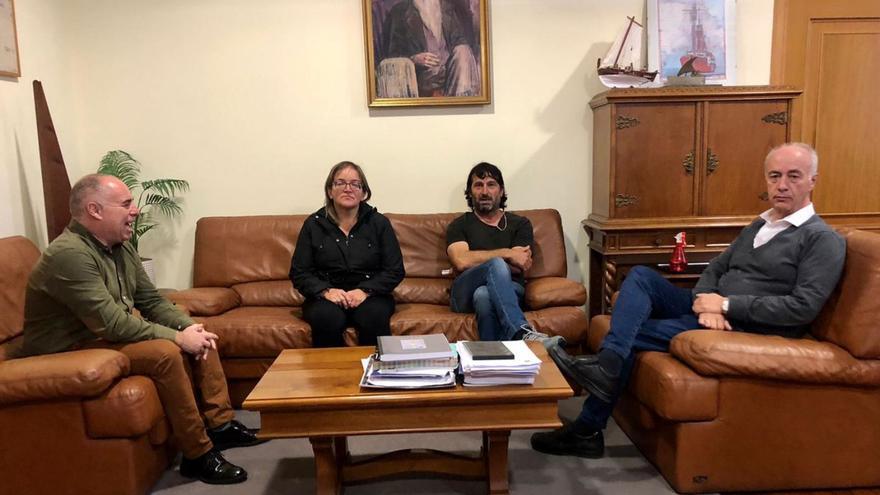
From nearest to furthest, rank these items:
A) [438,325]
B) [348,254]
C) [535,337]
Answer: [535,337] < [438,325] < [348,254]

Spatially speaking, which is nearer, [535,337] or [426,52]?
[535,337]

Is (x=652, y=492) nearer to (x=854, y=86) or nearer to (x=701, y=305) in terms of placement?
(x=701, y=305)

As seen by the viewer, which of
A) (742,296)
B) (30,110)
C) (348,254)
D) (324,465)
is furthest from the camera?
(30,110)

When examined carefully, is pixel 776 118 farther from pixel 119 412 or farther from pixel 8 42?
pixel 8 42

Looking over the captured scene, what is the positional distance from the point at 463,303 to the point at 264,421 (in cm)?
138

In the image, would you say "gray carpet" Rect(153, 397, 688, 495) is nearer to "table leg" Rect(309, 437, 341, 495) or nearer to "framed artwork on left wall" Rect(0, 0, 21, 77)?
"table leg" Rect(309, 437, 341, 495)

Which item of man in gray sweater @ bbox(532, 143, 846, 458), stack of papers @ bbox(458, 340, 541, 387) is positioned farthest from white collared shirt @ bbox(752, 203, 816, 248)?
stack of papers @ bbox(458, 340, 541, 387)

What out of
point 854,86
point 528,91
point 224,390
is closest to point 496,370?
point 224,390

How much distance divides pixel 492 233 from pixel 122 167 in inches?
85.9

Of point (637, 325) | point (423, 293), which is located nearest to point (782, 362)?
point (637, 325)

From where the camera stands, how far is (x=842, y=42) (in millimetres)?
3586

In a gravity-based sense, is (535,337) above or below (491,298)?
below

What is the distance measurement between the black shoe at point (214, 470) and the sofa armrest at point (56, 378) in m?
0.47

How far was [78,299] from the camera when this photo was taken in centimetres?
210
